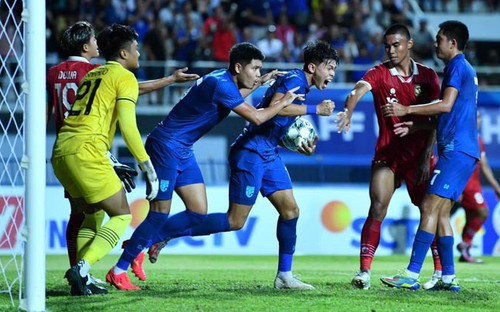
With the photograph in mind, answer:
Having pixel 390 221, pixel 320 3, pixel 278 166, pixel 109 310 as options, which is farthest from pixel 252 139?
pixel 320 3

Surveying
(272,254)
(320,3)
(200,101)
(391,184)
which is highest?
(320,3)

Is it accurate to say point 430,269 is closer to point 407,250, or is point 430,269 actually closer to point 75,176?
point 407,250

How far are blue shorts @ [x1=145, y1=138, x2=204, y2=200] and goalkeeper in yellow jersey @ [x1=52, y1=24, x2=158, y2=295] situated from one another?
92 centimetres

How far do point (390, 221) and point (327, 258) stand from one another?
6.57 feet

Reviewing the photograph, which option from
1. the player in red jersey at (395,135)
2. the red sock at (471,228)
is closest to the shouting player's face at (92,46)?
the player in red jersey at (395,135)

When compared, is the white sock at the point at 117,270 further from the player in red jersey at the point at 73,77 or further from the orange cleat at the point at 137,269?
the orange cleat at the point at 137,269

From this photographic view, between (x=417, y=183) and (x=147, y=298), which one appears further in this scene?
(x=417, y=183)

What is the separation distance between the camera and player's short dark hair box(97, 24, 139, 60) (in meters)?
7.82

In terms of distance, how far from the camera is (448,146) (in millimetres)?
8414

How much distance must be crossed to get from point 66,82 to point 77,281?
2098 mm

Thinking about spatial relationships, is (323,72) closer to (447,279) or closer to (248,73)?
(248,73)

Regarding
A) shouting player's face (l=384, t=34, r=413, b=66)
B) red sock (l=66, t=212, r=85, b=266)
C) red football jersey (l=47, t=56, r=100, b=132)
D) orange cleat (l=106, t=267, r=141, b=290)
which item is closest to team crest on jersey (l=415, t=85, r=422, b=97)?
shouting player's face (l=384, t=34, r=413, b=66)

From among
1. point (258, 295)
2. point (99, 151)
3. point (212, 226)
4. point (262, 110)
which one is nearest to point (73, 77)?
point (99, 151)

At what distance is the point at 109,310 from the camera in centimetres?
662
